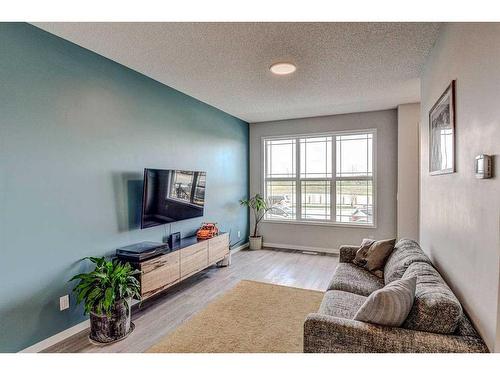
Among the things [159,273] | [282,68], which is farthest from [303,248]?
[282,68]

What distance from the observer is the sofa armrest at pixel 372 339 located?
1.30 meters

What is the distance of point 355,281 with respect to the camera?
96.1 inches

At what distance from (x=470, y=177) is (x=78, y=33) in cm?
304

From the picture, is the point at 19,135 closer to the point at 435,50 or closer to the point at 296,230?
the point at 435,50

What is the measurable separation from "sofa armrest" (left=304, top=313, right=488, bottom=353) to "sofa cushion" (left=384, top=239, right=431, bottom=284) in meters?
0.85

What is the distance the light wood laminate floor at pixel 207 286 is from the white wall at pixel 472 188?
1.92 m

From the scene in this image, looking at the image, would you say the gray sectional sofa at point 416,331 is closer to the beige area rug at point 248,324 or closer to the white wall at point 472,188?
the white wall at point 472,188

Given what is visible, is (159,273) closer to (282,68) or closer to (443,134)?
(282,68)

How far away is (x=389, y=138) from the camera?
185 inches

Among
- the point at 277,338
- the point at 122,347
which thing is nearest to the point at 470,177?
the point at 277,338

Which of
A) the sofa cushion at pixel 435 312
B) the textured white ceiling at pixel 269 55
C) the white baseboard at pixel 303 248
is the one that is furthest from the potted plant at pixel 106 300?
the white baseboard at pixel 303 248

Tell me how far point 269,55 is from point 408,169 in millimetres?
3130

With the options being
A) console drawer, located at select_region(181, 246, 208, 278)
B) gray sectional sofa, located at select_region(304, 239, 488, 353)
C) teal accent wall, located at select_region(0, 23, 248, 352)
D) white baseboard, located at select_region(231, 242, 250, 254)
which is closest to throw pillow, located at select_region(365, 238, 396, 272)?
gray sectional sofa, located at select_region(304, 239, 488, 353)
